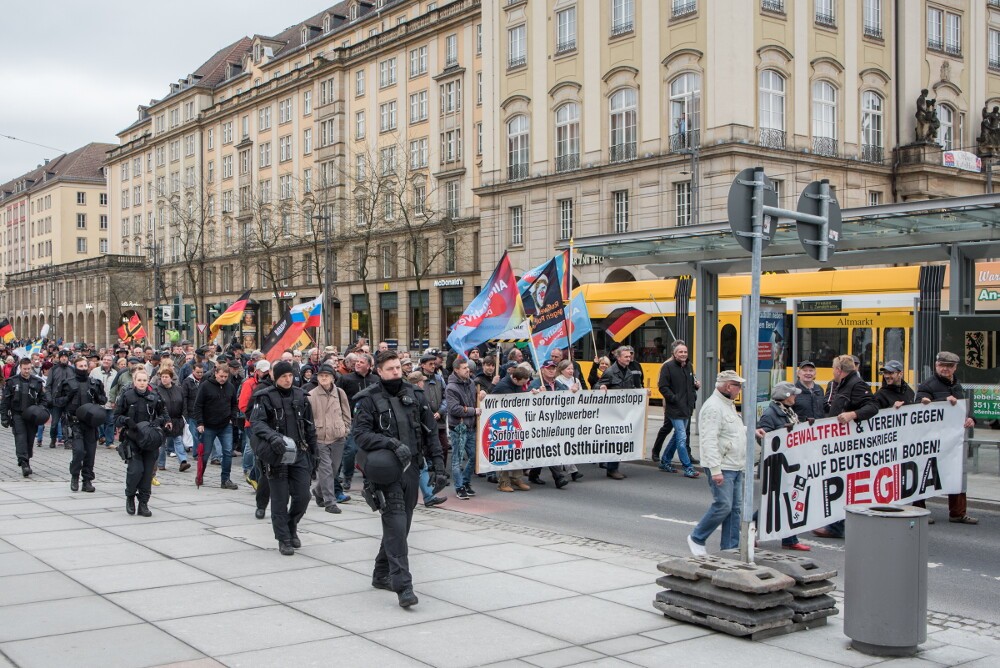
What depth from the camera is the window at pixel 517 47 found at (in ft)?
152

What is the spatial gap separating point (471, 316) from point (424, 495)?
4.85 metres

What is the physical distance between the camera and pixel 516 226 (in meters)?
47.5

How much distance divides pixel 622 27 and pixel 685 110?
5.13m

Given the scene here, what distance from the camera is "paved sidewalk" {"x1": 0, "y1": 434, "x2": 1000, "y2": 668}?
6207 millimetres

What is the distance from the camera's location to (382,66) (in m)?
60.9

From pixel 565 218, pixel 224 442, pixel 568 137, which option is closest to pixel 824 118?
pixel 568 137

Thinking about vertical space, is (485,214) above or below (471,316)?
above

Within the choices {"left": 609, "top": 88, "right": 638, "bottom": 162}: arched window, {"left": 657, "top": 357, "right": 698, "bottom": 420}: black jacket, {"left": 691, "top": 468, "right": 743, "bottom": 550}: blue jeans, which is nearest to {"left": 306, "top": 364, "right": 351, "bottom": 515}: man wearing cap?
{"left": 691, "top": 468, "right": 743, "bottom": 550}: blue jeans

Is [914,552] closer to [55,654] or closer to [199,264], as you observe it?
[55,654]

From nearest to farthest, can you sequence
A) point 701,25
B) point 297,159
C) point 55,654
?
point 55,654, point 701,25, point 297,159

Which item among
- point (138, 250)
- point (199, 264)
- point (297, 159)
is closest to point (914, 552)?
point (297, 159)

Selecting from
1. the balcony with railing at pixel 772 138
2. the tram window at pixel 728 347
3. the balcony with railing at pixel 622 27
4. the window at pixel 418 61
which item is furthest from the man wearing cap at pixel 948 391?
the window at pixel 418 61

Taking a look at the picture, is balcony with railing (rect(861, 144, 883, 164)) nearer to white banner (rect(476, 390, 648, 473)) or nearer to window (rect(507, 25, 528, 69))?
window (rect(507, 25, 528, 69))

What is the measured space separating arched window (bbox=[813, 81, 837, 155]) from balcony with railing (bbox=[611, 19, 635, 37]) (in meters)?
7.58
